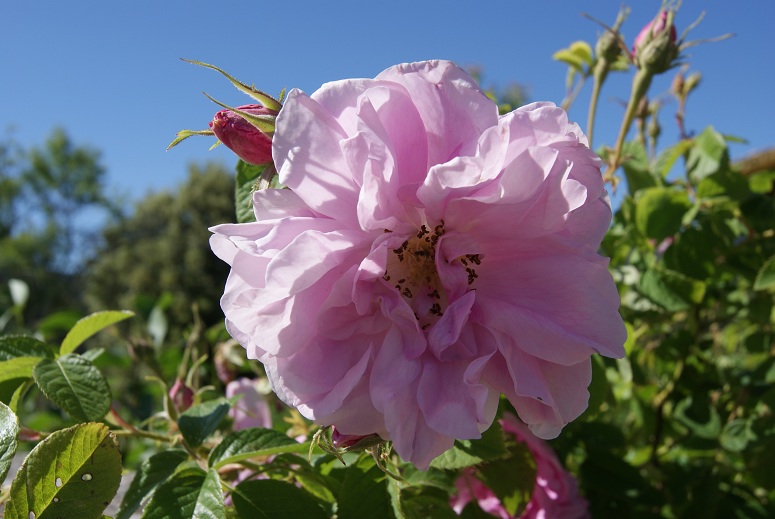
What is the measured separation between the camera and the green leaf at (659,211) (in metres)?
0.87

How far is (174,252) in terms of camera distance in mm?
10867

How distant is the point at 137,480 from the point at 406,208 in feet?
1.09

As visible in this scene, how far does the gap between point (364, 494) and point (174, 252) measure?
433 inches

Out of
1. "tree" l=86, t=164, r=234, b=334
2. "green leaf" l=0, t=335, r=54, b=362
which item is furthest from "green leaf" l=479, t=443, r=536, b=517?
"tree" l=86, t=164, r=234, b=334

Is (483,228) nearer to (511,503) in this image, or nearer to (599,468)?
(511,503)

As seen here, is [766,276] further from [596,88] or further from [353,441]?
[353,441]

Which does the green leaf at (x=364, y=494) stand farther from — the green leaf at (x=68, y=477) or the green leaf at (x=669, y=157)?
the green leaf at (x=669, y=157)

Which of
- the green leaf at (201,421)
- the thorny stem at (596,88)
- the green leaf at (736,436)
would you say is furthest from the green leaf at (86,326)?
the green leaf at (736,436)

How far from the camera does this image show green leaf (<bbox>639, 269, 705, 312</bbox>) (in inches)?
34.2

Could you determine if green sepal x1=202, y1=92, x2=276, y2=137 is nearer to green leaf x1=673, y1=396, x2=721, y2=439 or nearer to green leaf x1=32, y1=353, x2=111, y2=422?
green leaf x1=32, y1=353, x2=111, y2=422

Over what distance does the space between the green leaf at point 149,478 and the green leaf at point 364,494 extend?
153mm

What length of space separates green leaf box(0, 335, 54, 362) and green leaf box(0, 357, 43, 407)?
0.02m

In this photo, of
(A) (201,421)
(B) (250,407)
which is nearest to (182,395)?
(B) (250,407)

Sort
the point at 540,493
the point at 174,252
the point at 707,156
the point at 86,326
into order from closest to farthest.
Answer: the point at 86,326 < the point at 540,493 < the point at 707,156 < the point at 174,252
